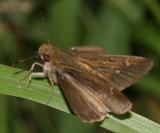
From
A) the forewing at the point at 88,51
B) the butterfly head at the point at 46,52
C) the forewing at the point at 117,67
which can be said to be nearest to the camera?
the forewing at the point at 117,67

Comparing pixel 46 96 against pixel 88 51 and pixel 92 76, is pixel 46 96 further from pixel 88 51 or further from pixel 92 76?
pixel 88 51

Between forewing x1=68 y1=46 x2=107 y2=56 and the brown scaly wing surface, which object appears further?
forewing x1=68 y1=46 x2=107 y2=56

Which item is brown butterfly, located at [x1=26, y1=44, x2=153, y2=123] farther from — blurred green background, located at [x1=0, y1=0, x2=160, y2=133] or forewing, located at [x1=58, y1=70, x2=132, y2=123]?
blurred green background, located at [x1=0, y1=0, x2=160, y2=133]

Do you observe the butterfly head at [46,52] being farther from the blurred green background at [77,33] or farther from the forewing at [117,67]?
the blurred green background at [77,33]

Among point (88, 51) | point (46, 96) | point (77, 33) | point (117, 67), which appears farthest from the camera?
point (77, 33)

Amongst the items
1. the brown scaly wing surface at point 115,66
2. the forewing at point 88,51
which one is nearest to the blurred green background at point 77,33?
the forewing at point 88,51

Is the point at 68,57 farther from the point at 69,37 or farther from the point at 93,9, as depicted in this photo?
the point at 93,9

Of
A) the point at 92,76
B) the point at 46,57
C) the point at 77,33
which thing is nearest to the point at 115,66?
the point at 92,76

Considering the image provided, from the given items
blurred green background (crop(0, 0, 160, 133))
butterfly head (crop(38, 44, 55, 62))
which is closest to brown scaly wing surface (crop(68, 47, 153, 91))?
butterfly head (crop(38, 44, 55, 62))
